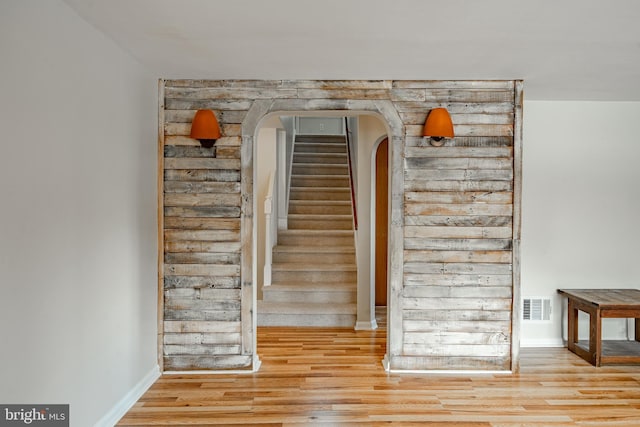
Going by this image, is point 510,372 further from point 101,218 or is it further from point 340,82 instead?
point 101,218

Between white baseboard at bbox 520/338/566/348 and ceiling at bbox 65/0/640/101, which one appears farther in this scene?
white baseboard at bbox 520/338/566/348

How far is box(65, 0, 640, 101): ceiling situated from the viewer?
245cm

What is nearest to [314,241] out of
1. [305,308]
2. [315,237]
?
[315,237]

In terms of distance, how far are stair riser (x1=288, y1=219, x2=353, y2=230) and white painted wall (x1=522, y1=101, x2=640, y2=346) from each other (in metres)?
2.83

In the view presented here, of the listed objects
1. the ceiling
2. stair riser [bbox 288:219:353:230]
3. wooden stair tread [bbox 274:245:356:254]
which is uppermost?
the ceiling

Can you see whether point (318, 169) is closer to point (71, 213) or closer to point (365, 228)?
point (365, 228)

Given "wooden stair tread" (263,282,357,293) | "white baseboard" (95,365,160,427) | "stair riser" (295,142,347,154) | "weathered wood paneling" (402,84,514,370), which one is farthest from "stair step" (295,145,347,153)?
"white baseboard" (95,365,160,427)

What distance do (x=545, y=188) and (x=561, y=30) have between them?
7.41 ft

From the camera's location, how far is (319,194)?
7574 millimetres

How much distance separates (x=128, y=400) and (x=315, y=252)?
3.50 metres

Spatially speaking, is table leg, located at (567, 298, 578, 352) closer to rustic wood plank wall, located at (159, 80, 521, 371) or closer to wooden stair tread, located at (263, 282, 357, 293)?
rustic wood plank wall, located at (159, 80, 521, 371)

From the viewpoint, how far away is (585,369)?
4.08 m

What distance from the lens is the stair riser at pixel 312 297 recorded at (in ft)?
19.1

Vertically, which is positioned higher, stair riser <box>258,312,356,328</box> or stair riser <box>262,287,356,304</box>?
stair riser <box>262,287,356,304</box>
